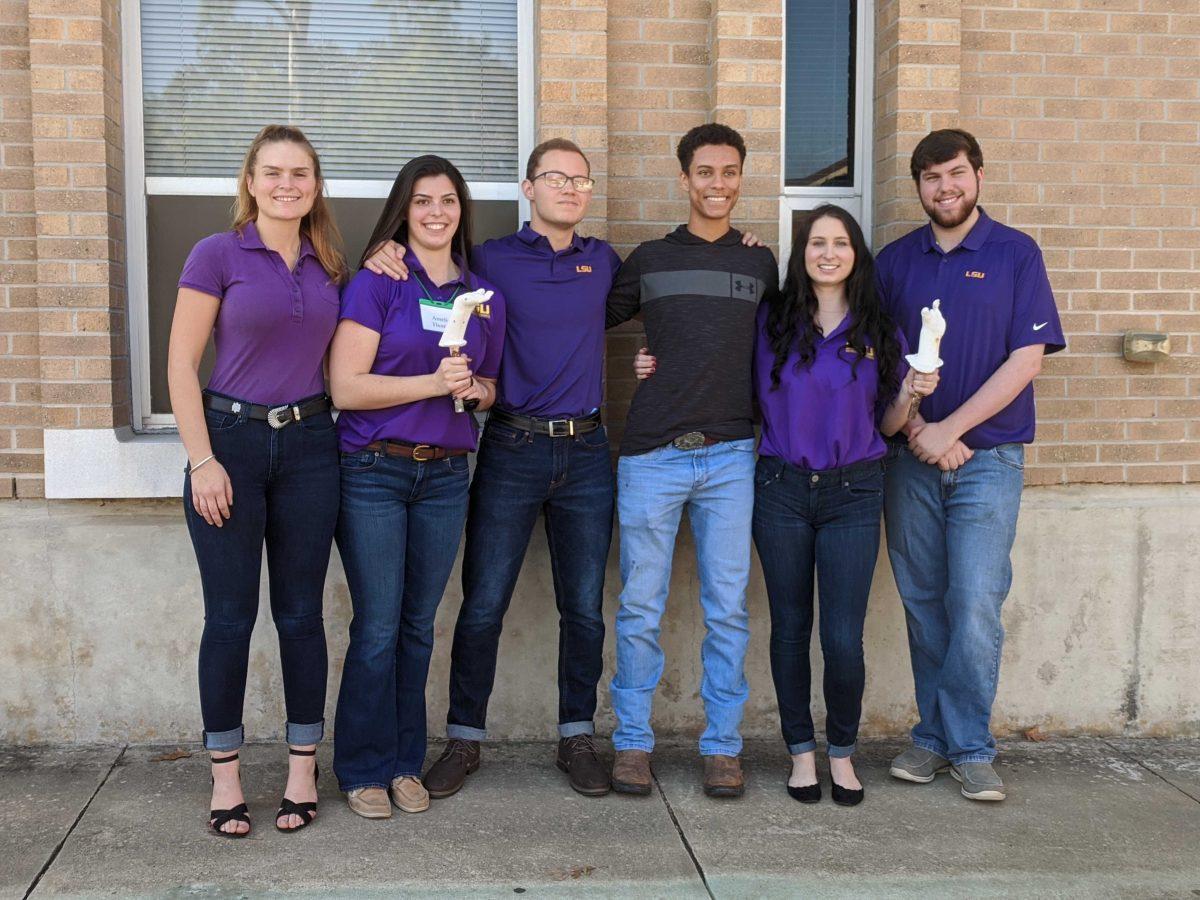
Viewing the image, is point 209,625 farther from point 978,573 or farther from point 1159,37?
point 1159,37

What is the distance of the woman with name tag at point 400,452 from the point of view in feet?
12.4

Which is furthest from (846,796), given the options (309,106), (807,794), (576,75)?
(309,106)

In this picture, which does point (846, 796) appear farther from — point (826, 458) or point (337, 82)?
point (337, 82)

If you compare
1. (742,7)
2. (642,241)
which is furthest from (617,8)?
(642,241)

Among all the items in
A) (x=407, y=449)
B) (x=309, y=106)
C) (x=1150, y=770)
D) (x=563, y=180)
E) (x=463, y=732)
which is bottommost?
(x=1150, y=770)

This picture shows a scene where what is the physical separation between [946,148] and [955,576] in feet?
5.16

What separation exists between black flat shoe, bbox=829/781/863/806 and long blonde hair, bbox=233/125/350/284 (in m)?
2.55

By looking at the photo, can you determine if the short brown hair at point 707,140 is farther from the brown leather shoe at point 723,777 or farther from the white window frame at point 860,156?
the brown leather shoe at point 723,777

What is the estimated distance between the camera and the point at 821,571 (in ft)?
13.5

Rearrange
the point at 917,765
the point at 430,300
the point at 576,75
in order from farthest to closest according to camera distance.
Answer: the point at 576,75 → the point at 917,765 → the point at 430,300

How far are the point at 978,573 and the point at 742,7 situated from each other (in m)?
2.45

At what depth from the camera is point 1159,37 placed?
496 cm

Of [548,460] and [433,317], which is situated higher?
[433,317]

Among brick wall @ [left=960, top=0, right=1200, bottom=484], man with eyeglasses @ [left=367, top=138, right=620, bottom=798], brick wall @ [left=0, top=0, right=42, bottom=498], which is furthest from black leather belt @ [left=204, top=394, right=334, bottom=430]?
brick wall @ [left=960, top=0, right=1200, bottom=484]
